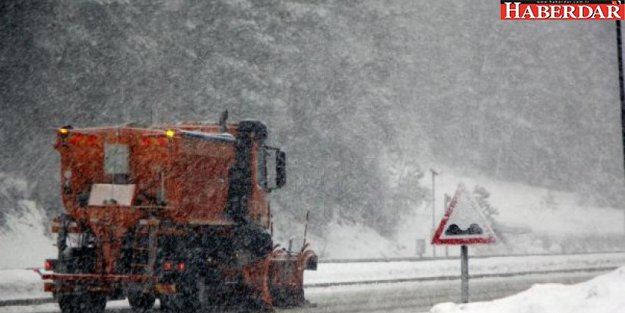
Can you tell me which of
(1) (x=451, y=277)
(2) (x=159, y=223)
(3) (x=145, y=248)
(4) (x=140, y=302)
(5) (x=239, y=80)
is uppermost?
(5) (x=239, y=80)

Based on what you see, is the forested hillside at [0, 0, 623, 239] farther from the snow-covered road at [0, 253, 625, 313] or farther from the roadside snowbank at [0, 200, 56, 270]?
the snow-covered road at [0, 253, 625, 313]

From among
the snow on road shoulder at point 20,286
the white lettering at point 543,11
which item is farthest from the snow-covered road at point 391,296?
the white lettering at point 543,11

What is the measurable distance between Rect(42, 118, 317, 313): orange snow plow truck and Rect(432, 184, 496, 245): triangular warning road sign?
5.25 m

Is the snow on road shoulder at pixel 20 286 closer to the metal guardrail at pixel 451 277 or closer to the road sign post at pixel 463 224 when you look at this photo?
the metal guardrail at pixel 451 277

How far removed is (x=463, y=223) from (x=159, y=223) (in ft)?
18.1

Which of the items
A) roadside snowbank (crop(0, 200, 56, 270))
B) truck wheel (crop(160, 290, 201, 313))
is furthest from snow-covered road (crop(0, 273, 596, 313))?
roadside snowbank (crop(0, 200, 56, 270))

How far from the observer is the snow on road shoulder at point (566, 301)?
9.03 meters

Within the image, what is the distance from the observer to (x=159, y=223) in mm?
12930

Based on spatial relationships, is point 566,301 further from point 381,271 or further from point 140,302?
point 381,271

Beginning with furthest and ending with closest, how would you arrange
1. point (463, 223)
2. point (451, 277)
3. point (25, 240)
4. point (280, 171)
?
1. point (25, 240)
2. point (451, 277)
3. point (280, 171)
4. point (463, 223)

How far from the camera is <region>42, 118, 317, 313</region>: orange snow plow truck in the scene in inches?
516

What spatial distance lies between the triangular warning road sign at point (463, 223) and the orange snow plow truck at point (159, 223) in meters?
5.25

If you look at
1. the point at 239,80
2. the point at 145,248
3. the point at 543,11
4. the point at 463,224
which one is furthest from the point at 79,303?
the point at 239,80

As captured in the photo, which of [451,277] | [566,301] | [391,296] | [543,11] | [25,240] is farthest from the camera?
[25,240]
